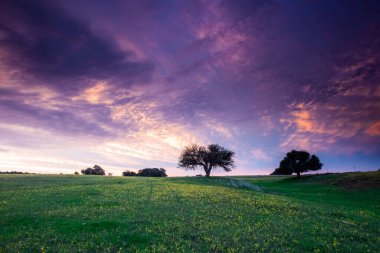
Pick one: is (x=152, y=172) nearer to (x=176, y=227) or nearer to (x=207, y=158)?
(x=207, y=158)

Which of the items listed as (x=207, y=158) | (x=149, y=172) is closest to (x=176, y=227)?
(x=207, y=158)

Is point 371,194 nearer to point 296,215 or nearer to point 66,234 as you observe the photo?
point 296,215

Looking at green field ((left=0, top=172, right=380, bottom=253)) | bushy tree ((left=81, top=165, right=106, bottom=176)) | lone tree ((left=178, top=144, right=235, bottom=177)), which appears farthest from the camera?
bushy tree ((left=81, top=165, right=106, bottom=176))

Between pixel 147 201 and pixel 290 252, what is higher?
pixel 147 201

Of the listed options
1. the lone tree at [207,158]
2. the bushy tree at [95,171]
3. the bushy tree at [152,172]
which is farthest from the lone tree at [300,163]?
the bushy tree at [95,171]

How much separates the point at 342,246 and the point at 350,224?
8.96 m

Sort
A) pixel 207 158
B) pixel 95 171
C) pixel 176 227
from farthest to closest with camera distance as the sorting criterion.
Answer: pixel 95 171
pixel 207 158
pixel 176 227

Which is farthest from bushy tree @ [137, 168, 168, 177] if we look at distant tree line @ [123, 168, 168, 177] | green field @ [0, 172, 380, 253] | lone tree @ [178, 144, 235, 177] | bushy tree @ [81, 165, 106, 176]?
green field @ [0, 172, 380, 253]

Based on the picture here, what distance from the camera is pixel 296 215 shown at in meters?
29.9

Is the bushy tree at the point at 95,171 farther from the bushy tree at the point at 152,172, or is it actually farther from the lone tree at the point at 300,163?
the lone tree at the point at 300,163

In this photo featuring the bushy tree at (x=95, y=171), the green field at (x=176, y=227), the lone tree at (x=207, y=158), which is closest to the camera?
the green field at (x=176, y=227)

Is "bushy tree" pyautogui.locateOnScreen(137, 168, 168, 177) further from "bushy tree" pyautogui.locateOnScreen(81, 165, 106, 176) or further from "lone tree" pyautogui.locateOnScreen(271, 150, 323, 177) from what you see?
"lone tree" pyautogui.locateOnScreen(271, 150, 323, 177)

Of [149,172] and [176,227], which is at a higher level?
[149,172]

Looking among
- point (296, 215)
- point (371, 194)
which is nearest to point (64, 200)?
point (296, 215)
